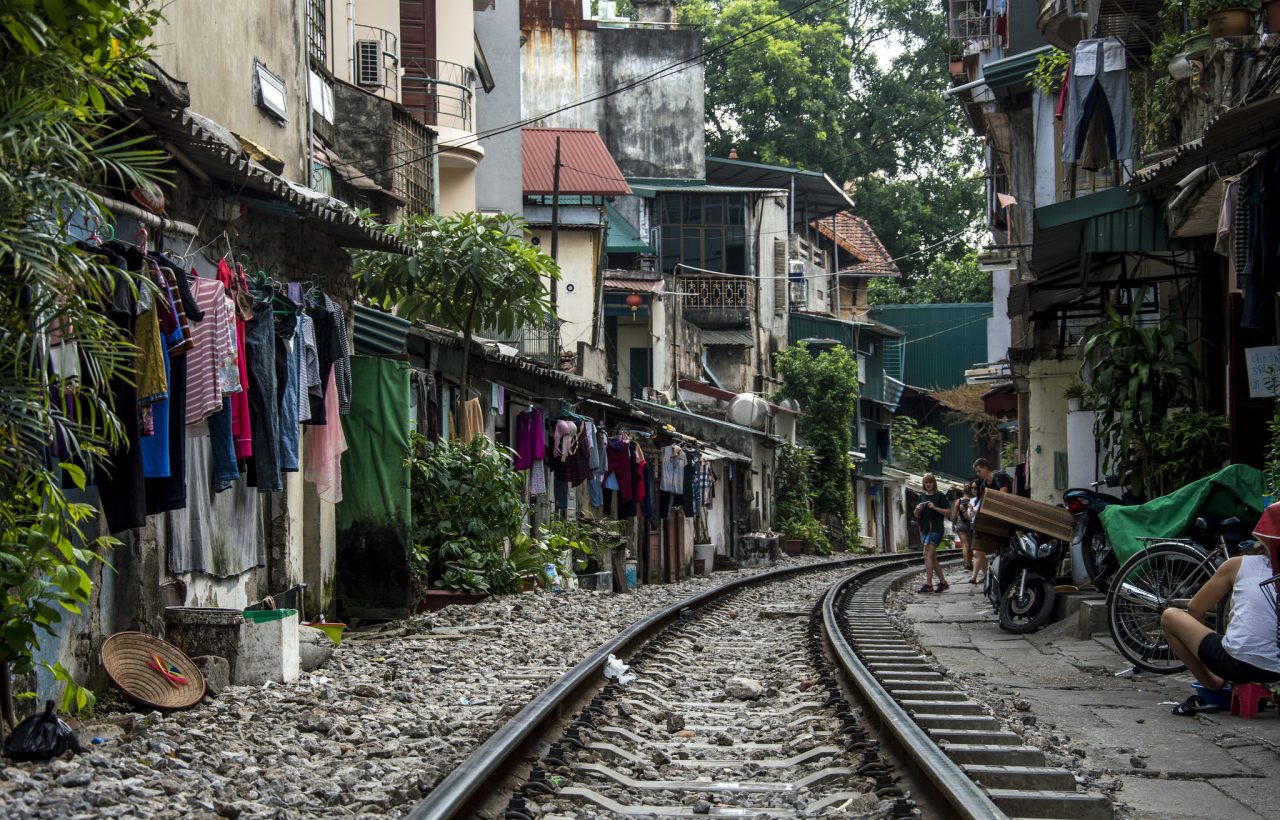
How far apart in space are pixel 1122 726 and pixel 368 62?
17470mm

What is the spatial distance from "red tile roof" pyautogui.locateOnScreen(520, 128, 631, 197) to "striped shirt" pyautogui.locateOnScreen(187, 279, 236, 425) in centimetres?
2525

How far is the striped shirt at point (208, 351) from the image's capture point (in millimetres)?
8484

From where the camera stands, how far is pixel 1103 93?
58.9 feet

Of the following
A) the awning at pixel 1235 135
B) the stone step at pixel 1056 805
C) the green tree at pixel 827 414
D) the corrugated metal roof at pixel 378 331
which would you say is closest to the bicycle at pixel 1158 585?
the awning at pixel 1235 135

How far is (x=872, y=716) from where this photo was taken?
7602 mm

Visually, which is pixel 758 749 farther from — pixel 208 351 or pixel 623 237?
pixel 623 237

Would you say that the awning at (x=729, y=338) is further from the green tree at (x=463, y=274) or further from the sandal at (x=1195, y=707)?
the sandal at (x=1195, y=707)

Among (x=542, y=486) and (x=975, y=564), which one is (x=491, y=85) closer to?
(x=542, y=486)

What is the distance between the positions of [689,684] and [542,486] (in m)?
11.2

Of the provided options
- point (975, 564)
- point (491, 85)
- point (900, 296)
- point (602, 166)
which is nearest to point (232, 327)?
point (975, 564)

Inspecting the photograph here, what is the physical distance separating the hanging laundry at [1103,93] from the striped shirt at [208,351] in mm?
12521

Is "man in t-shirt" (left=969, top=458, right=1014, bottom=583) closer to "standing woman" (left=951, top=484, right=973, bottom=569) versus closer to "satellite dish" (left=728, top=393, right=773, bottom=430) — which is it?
"standing woman" (left=951, top=484, right=973, bottom=569)

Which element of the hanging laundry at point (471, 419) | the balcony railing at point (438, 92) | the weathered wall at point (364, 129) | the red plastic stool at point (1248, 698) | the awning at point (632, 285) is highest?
the balcony railing at point (438, 92)

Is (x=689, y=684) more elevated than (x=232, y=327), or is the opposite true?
(x=232, y=327)
